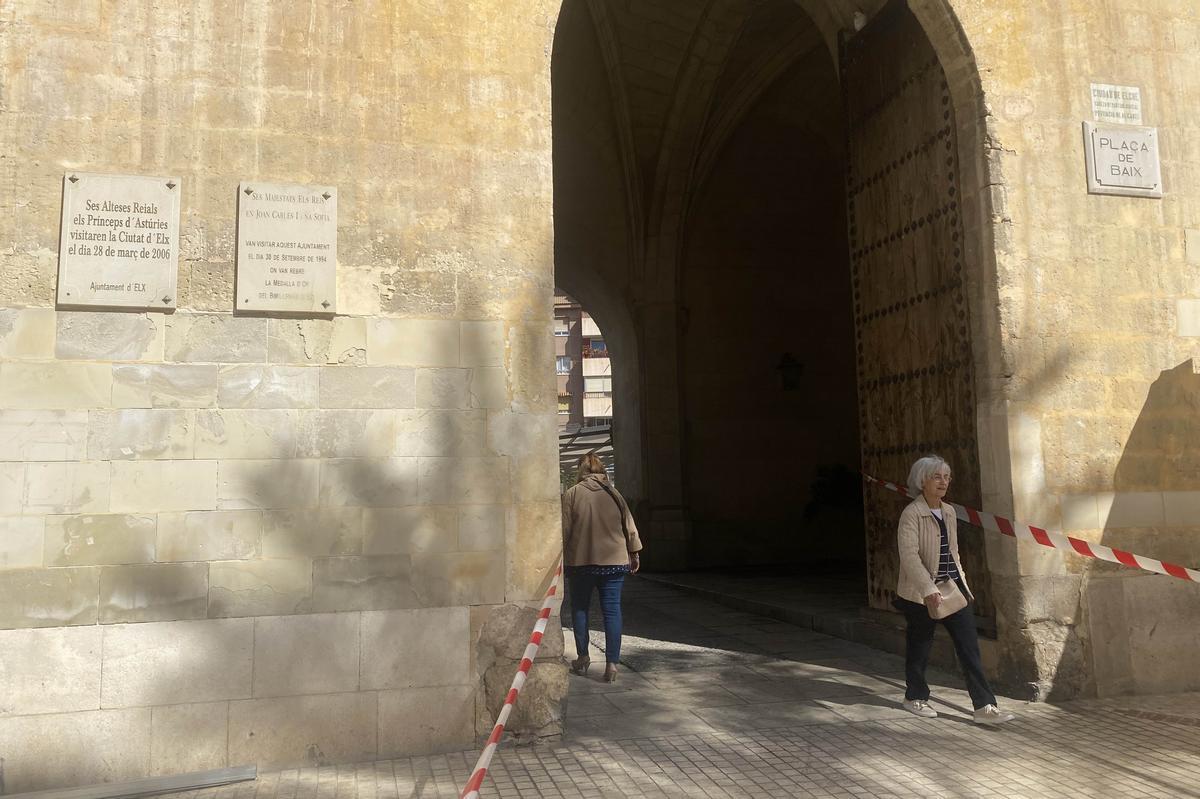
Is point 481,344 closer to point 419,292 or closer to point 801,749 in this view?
point 419,292

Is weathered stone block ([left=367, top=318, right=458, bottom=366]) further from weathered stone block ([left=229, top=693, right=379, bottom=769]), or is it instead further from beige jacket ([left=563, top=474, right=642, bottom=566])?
beige jacket ([left=563, top=474, right=642, bottom=566])

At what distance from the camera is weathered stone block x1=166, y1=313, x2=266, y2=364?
441cm

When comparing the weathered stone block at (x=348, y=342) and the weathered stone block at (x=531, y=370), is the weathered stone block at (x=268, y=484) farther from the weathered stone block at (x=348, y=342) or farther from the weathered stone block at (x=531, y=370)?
the weathered stone block at (x=531, y=370)

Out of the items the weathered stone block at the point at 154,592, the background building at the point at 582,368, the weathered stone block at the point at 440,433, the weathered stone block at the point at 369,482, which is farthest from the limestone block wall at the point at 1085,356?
the background building at the point at 582,368

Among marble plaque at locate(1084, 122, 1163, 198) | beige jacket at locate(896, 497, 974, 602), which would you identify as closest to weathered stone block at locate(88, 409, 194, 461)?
beige jacket at locate(896, 497, 974, 602)

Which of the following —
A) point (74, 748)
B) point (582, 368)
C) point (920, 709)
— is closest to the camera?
point (74, 748)

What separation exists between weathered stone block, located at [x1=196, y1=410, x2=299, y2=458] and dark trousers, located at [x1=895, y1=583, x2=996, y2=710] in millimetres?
3396

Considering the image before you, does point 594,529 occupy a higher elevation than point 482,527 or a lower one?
lower

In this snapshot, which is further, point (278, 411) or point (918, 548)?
point (918, 548)

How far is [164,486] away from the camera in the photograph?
170 inches

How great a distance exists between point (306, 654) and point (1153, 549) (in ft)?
16.0

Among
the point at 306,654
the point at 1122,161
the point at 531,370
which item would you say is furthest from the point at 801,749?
the point at 1122,161

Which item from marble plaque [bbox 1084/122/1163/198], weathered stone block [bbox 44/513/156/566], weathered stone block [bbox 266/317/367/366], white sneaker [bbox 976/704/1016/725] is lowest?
white sneaker [bbox 976/704/1016/725]

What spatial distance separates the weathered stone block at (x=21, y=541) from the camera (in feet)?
13.5
